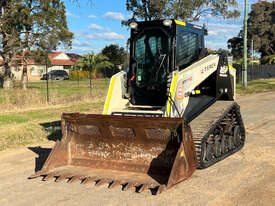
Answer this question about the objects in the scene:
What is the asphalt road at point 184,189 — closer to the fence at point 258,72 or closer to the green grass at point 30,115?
the green grass at point 30,115

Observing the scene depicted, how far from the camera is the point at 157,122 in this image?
18.5 ft

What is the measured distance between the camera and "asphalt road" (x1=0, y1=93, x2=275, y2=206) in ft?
16.0

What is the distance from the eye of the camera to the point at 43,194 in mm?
5262

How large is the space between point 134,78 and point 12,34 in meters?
20.3

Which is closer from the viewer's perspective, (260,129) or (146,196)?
(146,196)

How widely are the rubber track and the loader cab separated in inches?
35.5

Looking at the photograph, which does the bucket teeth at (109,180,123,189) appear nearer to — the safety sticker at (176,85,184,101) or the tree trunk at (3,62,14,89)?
the safety sticker at (176,85,184,101)

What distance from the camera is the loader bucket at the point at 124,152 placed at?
542 cm

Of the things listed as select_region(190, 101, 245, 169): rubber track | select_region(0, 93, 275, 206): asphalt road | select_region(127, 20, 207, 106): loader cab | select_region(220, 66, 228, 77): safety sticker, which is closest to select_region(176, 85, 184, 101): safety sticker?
select_region(127, 20, 207, 106): loader cab

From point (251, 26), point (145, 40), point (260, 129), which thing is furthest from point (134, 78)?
point (251, 26)

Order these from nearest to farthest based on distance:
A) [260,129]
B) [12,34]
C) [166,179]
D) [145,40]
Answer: [166,179], [145,40], [260,129], [12,34]

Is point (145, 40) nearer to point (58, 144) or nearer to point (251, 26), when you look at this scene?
point (58, 144)

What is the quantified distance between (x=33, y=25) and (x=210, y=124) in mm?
22430

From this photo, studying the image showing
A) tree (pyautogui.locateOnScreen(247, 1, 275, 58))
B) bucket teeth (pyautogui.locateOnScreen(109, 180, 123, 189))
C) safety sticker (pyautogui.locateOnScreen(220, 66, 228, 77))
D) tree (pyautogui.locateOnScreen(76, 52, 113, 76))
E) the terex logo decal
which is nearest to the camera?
bucket teeth (pyautogui.locateOnScreen(109, 180, 123, 189))
